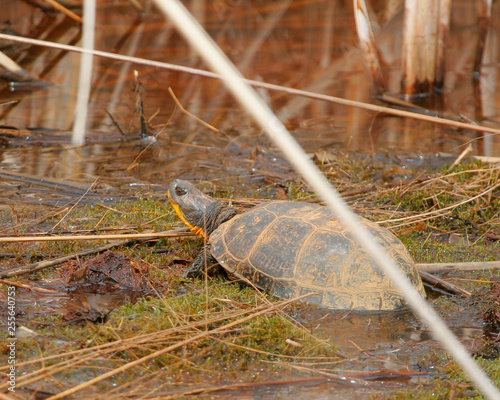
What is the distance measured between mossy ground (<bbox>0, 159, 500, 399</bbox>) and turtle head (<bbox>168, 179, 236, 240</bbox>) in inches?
9.5

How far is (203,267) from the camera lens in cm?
384

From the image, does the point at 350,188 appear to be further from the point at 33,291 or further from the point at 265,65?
the point at 265,65

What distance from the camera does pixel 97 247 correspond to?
4.06 m

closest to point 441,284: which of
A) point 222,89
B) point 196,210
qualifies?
point 196,210

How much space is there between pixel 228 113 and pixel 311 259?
191 inches

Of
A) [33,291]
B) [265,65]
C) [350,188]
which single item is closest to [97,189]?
[33,291]

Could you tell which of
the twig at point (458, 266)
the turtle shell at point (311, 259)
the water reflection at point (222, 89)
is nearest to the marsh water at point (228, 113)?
the water reflection at point (222, 89)

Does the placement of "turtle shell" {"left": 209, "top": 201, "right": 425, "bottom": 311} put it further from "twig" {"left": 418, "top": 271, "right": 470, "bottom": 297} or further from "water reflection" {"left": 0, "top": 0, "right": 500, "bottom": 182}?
"water reflection" {"left": 0, "top": 0, "right": 500, "bottom": 182}

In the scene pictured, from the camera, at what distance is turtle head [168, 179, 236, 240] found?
13.7 feet

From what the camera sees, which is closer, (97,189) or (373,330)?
(373,330)

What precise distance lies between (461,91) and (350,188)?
484 cm

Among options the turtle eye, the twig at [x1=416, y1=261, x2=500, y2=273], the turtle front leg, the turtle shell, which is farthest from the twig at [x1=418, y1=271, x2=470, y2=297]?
the turtle eye

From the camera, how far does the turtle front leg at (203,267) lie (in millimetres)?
3816

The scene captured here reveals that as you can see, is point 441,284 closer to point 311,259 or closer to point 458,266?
point 458,266
